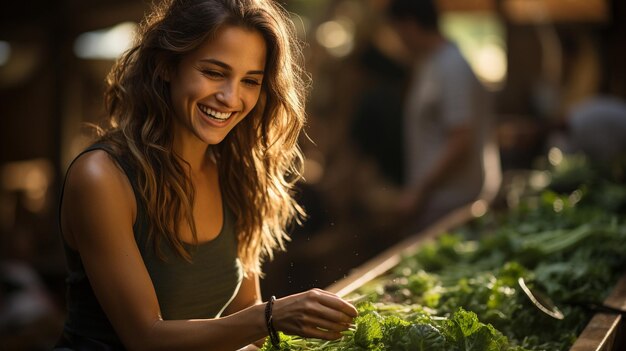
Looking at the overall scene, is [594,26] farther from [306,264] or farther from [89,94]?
[89,94]

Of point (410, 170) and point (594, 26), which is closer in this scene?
point (410, 170)

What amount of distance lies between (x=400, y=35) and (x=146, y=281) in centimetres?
424

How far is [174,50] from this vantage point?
2.55 metres

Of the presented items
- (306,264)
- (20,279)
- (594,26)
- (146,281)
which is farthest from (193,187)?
(594,26)

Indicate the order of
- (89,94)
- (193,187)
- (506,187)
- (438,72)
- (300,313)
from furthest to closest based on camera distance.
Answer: (89,94)
(506,187)
(438,72)
(193,187)
(300,313)

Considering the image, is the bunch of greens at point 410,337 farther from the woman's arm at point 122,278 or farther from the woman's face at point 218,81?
the woman's face at point 218,81

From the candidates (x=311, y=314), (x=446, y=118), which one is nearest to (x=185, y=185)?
(x=311, y=314)

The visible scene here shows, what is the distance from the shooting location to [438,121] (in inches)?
241

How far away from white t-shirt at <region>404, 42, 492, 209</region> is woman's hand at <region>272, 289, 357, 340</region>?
3.79 metres

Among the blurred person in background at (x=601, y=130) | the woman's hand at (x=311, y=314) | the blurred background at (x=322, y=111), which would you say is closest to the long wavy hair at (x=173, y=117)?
the woman's hand at (x=311, y=314)

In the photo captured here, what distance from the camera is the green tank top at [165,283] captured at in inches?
102

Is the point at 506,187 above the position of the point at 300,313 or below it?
below

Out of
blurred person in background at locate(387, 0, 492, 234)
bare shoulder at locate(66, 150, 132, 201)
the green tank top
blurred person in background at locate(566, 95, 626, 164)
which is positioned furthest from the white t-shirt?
bare shoulder at locate(66, 150, 132, 201)

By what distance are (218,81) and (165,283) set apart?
63cm
